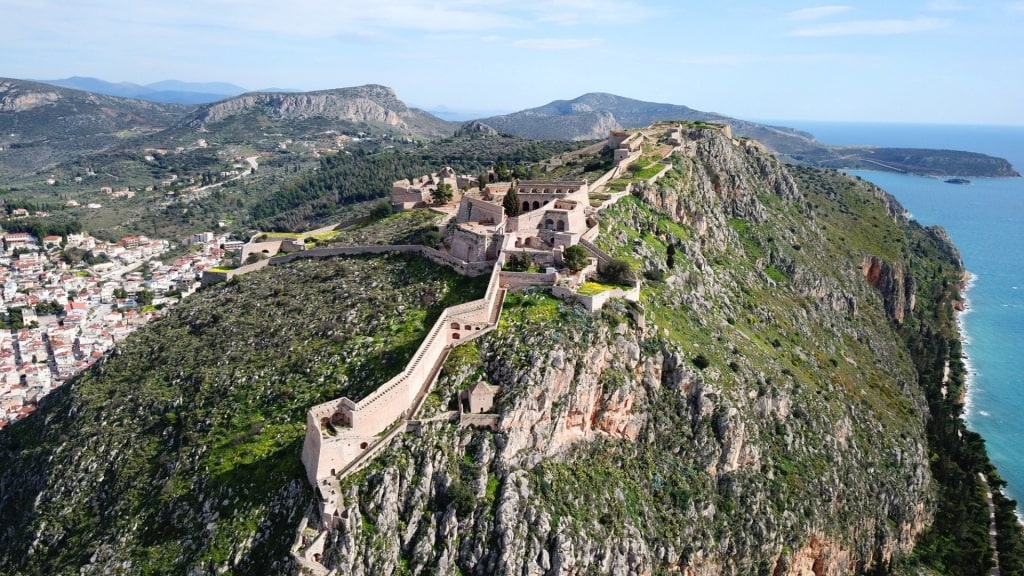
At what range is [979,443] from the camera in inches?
3206

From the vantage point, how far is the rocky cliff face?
3922cm

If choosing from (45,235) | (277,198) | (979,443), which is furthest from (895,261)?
(45,235)

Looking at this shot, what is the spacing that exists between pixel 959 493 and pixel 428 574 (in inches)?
2454

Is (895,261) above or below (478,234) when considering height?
below

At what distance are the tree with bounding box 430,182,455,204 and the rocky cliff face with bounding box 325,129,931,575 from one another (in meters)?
22.0

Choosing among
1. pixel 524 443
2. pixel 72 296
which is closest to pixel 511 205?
pixel 524 443

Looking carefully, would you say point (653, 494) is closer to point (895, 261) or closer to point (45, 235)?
point (895, 261)

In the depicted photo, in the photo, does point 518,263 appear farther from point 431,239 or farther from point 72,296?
point 72,296

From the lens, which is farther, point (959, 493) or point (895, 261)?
point (895, 261)

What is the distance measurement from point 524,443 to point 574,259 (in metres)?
15.4

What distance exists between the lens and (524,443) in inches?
1692

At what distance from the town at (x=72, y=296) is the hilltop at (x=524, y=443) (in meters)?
29.6

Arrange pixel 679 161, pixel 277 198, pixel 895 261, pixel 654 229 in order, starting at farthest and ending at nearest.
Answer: pixel 277 198
pixel 895 261
pixel 679 161
pixel 654 229

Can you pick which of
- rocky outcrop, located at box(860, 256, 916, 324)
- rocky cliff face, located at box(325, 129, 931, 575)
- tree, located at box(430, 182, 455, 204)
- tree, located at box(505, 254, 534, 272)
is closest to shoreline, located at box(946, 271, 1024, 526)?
rocky cliff face, located at box(325, 129, 931, 575)
